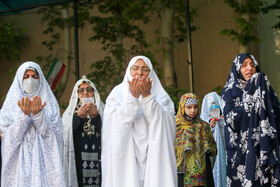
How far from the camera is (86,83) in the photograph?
6551 mm

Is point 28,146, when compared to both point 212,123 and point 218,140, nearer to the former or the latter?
point 212,123

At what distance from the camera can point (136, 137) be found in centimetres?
512

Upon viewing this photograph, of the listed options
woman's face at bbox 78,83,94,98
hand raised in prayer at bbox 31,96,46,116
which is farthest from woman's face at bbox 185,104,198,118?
hand raised in prayer at bbox 31,96,46,116

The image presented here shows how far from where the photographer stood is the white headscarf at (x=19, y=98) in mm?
5480

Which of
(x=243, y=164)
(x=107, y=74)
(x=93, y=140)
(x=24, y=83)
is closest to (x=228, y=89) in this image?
(x=243, y=164)

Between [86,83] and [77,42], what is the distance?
8.66ft

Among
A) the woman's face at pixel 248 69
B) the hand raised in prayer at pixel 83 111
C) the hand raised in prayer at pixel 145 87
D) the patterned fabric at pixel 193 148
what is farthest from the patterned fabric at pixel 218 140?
the hand raised in prayer at pixel 145 87

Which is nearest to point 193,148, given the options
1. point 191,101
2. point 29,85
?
point 191,101

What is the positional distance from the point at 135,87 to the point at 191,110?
1.66 meters

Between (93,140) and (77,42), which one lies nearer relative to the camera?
(93,140)

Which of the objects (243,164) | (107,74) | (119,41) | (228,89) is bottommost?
(243,164)

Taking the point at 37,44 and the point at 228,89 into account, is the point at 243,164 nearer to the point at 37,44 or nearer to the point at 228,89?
the point at 228,89

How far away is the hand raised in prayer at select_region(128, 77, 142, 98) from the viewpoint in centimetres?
498

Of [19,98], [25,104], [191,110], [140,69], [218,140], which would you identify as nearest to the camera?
[25,104]
